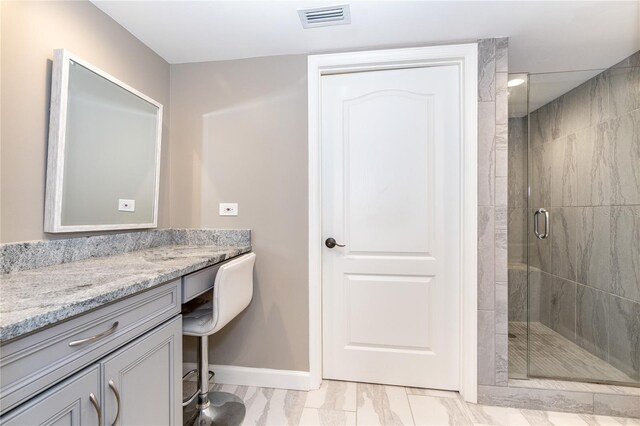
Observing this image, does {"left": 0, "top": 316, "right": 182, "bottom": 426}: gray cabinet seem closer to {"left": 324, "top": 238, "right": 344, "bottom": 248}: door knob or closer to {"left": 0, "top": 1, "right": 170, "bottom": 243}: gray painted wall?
{"left": 0, "top": 1, "right": 170, "bottom": 243}: gray painted wall

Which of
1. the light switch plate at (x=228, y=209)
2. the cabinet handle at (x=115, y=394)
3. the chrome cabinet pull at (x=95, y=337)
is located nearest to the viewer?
the chrome cabinet pull at (x=95, y=337)

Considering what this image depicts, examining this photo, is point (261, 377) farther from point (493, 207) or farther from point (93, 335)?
point (493, 207)

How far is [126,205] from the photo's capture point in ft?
5.17

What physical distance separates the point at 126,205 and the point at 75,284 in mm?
807

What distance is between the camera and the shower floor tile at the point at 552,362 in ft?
5.73

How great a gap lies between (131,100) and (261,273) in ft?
4.13

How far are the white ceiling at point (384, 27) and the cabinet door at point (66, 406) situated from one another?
163 cm

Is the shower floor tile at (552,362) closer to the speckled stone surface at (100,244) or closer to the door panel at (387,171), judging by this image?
the door panel at (387,171)

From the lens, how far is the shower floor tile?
1.75 m

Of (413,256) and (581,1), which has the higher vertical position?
(581,1)

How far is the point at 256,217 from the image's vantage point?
6.22 ft

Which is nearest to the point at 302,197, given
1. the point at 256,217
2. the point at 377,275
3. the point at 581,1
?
the point at 256,217

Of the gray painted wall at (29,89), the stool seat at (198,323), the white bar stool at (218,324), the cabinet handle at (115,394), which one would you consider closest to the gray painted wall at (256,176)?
the white bar stool at (218,324)

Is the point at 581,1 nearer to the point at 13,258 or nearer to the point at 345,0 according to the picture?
the point at 345,0
